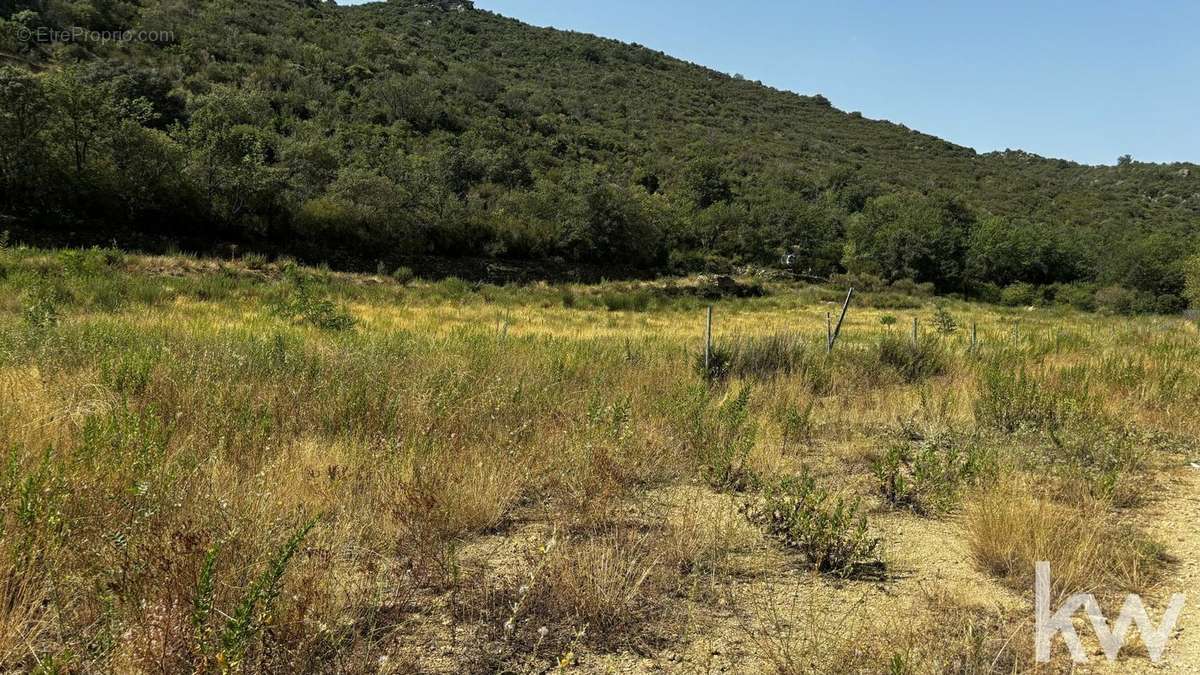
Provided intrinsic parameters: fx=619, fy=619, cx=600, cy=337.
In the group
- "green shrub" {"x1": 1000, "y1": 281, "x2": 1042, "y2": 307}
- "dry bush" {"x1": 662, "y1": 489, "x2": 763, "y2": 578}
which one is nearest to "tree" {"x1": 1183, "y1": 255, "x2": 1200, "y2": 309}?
"green shrub" {"x1": 1000, "y1": 281, "x2": 1042, "y2": 307}

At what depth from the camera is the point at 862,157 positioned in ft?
298

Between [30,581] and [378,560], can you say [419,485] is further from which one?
[30,581]

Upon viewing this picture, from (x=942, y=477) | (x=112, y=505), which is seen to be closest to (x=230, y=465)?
(x=112, y=505)

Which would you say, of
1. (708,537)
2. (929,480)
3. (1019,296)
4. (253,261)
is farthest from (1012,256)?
(708,537)

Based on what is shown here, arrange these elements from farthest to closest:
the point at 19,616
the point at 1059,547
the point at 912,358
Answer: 1. the point at 912,358
2. the point at 1059,547
3. the point at 19,616

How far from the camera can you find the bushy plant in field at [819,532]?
3416 mm

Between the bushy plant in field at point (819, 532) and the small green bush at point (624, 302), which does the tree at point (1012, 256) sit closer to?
the small green bush at point (624, 302)

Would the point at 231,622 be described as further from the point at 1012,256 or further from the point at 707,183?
the point at 1012,256

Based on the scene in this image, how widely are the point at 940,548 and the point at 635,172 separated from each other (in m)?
59.2

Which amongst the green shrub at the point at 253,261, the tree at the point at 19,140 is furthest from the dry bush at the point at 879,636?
the tree at the point at 19,140

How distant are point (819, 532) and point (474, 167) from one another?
44319 millimetres

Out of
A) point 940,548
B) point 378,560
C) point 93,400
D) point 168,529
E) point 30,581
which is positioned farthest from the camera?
point 93,400

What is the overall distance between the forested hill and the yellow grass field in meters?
21.2

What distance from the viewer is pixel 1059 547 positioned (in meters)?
3.30
